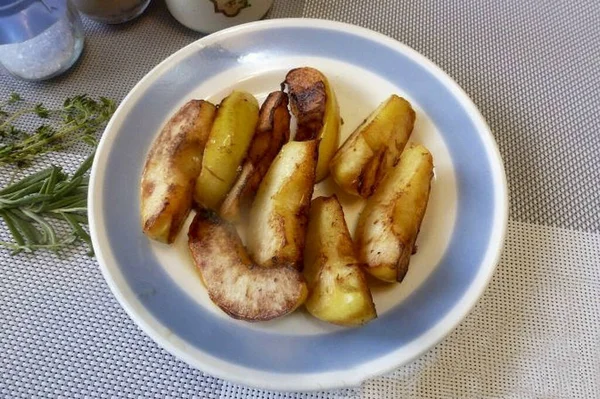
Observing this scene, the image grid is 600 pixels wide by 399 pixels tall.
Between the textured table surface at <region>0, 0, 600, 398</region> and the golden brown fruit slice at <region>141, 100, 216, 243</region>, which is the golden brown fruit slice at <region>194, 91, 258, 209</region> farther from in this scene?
the textured table surface at <region>0, 0, 600, 398</region>

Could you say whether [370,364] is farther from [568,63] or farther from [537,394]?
[568,63]

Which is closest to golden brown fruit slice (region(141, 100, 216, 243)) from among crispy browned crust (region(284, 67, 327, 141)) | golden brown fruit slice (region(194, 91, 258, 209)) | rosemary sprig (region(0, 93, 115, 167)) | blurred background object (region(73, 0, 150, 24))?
golden brown fruit slice (region(194, 91, 258, 209))

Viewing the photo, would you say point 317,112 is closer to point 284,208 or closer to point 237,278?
point 284,208

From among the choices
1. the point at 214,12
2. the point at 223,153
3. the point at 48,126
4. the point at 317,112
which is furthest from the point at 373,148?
the point at 48,126

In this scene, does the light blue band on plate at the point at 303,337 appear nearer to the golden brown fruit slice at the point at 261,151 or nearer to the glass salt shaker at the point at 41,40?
the golden brown fruit slice at the point at 261,151

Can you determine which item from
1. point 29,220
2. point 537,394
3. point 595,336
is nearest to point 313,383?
point 537,394

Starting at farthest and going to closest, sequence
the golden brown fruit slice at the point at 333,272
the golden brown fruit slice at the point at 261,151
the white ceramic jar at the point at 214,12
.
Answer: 1. the white ceramic jar at the point at 214,12
2. the golden brown fruit slice at the point at 261,151
3. the golden brown fruit slice at the point at 333,272

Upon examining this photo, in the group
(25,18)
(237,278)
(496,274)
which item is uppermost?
(25,18)

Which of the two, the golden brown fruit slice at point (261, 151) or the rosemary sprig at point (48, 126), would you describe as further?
the rosemary sprig at point (48, 126)

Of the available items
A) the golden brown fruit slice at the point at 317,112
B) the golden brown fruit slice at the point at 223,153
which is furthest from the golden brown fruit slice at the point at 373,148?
the golden brown fruit slice at the point at 223,153
